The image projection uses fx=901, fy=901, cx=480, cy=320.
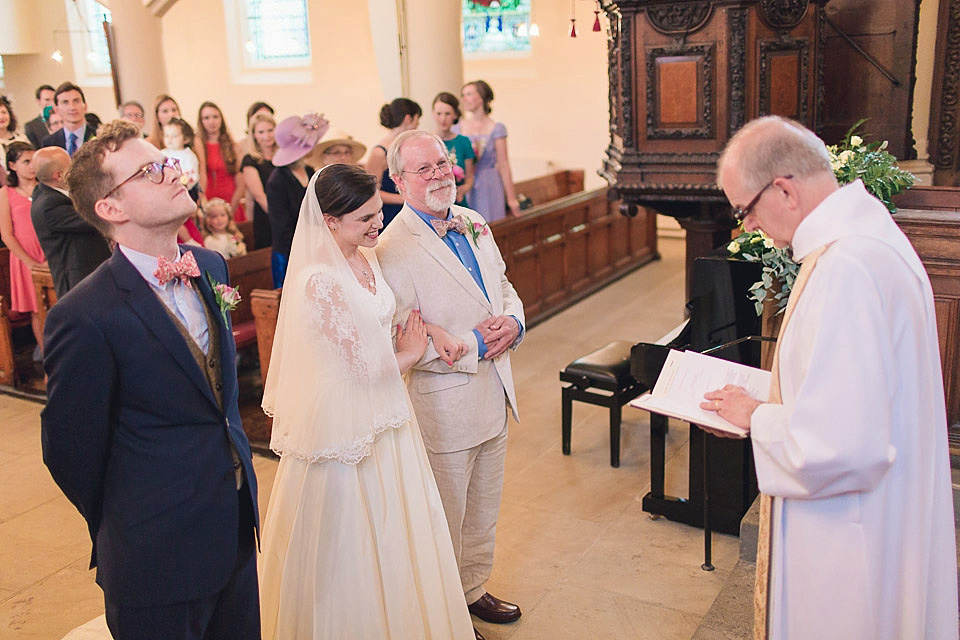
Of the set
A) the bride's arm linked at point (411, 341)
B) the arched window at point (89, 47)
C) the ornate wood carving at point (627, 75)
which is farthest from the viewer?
the arched window at point (89, 47)

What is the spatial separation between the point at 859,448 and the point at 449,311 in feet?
5.26

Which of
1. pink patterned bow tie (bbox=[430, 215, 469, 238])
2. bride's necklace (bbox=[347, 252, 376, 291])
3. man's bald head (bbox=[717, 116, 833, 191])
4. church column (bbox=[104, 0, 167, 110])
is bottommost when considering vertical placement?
bride's necklace (bbox=[347, 252, 376, 291])

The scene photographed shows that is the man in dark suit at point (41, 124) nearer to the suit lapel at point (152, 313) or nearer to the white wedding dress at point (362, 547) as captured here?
the white wedding dress at point (362, 547)

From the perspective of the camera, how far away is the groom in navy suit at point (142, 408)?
208 centimetres

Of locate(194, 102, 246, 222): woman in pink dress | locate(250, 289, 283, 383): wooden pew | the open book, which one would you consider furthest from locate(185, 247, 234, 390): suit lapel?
locate(194, 102, 246, 222): woman in pink dress

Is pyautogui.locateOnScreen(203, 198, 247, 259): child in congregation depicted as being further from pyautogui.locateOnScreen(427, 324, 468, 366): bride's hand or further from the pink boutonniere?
pyautogui.locateOnScreen(427, 324, 468, 366): bride's hand

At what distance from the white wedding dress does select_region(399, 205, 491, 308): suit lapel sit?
0.31 m

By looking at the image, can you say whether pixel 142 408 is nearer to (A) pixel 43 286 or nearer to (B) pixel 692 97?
(B) pixel 692 97

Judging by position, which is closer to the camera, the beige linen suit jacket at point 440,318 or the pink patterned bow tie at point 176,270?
the pink patterned bow tie at point 176,270

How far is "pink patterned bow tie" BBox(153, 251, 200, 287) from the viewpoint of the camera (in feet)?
Answer: 7.14

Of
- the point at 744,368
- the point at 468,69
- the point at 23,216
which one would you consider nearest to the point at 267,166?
the point at 23,216

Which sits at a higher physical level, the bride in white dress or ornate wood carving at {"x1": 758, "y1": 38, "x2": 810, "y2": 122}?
ornate wood carving at {"x1": 758, "y1": 38, "x2": 810, "y2": 122}

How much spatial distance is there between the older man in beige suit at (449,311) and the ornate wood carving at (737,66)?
2262 mm

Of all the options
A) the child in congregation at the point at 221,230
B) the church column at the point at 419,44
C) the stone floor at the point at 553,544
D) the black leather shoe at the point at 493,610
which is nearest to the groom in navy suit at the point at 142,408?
the black leather shoe at the point at 493,610
